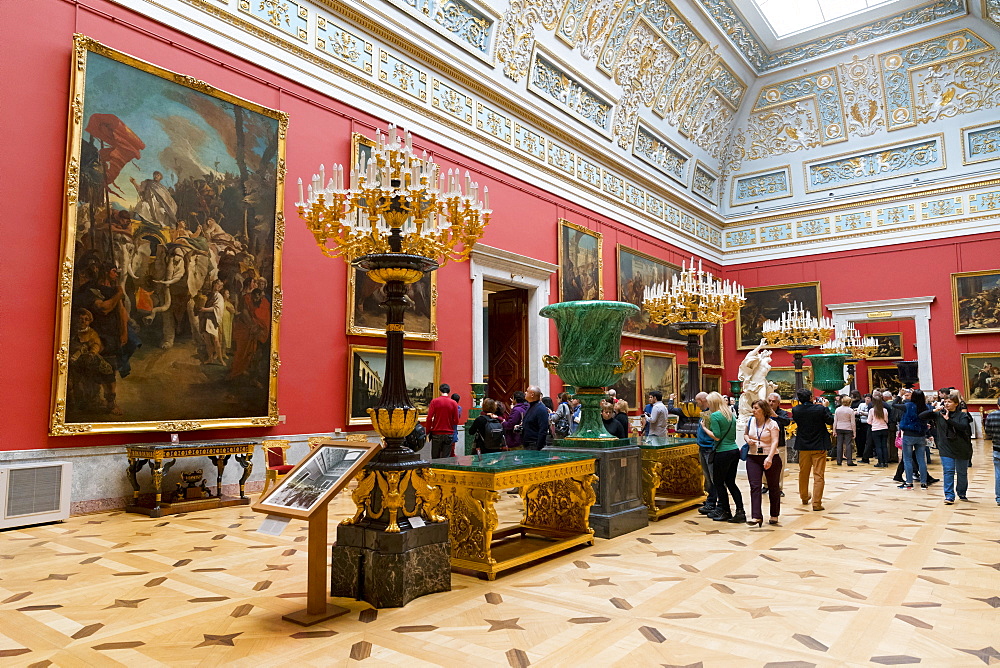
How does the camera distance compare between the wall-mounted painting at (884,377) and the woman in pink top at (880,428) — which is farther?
the wall-mounted painting at (884,377)

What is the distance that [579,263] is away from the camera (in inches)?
622

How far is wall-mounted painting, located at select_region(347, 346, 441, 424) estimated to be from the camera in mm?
10289

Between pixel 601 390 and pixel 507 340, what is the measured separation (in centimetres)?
777

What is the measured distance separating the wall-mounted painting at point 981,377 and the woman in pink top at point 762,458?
48.2ft

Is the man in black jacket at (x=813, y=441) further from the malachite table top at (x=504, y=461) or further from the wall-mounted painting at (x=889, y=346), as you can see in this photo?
the wall-mounted painting at (x=889, y=346)

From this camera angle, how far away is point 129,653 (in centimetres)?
345

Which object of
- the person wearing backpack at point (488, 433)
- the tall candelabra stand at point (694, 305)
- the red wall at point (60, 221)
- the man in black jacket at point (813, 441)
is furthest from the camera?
the tall candelabra stand at point (694, 305)

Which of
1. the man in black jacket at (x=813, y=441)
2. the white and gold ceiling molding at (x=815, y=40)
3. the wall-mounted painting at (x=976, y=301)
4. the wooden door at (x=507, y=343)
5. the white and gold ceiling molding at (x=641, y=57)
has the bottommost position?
the man in black jacket at (x=813, y=441)

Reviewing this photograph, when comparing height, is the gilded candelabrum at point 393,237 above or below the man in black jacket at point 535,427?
above

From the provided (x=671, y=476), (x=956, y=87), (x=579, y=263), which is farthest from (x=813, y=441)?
(x=956, y=87)

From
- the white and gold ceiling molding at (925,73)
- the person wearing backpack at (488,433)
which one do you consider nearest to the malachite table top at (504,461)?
the person wearing backpack at (488,433)

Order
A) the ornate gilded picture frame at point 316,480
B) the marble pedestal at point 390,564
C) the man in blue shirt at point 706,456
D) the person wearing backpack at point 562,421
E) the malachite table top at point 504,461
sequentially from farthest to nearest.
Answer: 1. the person wearing backpack at point 562,421
2. the man in blue shirt at point 706,456
3. the malachite table top at point 504,461
4. the marble pedestal at point 390,564
5. the ornate gilded picture frame at point 316,480

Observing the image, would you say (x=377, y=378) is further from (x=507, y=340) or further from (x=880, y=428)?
(x=880, y=428)

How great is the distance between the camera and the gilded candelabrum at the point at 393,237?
4.64 m
